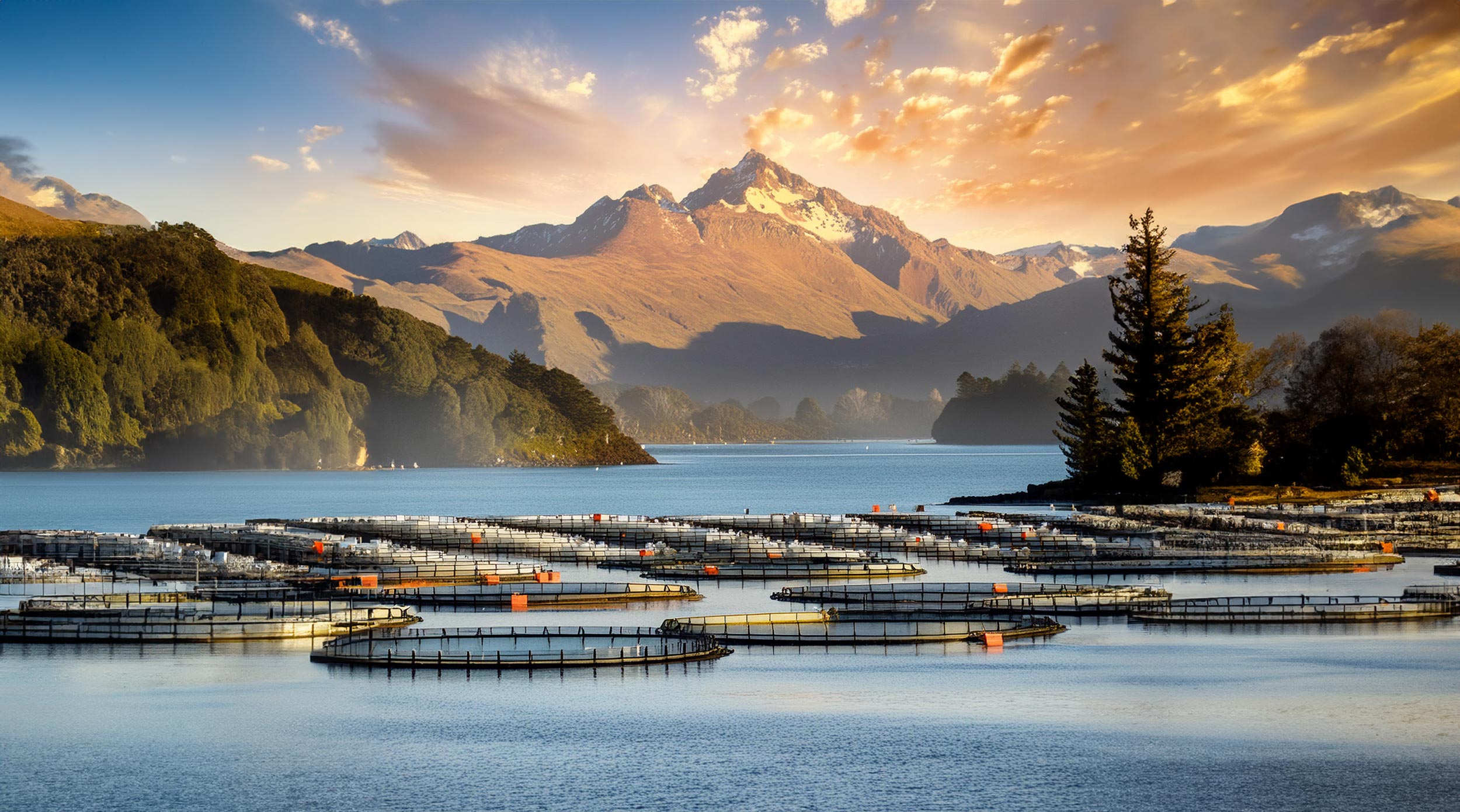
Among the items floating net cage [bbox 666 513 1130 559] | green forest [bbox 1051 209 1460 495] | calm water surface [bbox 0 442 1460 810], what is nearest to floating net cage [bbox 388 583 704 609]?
calm water surface [bbox 0 442 1460 810]

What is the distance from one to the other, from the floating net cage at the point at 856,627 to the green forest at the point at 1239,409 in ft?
223

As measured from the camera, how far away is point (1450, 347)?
110 m

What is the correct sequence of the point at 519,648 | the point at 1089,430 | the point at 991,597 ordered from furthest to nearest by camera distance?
the point at 1089,430
the point at 991,597
the point at 519,648

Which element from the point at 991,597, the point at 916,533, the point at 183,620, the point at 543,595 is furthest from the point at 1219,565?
the point at 183,620

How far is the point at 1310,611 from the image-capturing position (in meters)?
48.8

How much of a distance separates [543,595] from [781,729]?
27.0 m

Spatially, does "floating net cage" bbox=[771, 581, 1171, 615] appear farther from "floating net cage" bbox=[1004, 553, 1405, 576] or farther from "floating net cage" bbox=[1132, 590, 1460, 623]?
"floating net cage" bbox=[1004, 553, 1405, 576]

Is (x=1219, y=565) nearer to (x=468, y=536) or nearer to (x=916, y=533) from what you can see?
(x=916, y=533)

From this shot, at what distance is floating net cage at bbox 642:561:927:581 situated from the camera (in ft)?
216

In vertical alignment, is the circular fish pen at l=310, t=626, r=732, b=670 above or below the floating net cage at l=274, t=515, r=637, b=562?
below

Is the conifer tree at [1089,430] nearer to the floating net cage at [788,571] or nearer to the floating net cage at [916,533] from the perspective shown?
the floating net cage at [916,533]

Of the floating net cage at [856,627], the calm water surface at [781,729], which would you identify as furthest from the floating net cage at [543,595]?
the calm water surface at [781,729]

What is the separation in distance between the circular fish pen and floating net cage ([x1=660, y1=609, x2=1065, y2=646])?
75.8 inches

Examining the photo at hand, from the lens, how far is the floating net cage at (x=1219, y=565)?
65.4 meters
